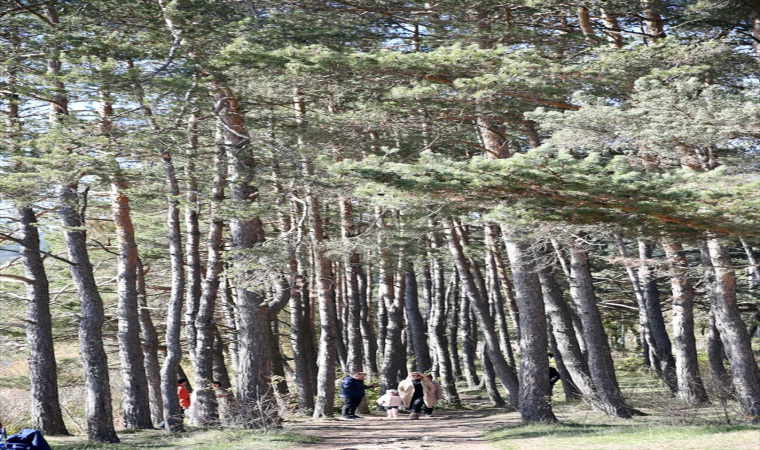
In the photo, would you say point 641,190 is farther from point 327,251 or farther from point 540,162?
point 327,251

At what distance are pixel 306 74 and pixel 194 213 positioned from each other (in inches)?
210

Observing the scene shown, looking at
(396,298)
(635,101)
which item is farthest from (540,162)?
(396,298)

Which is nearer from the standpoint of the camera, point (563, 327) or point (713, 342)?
point (563, 327)

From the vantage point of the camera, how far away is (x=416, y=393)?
720 inches

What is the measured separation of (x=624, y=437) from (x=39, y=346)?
1075 cm

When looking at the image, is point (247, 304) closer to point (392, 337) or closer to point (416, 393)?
point (416, 393)

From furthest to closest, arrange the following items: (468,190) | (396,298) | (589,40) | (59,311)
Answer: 1. (59,311)
2. (396,298)
3. (589,40)
4. (468,190)

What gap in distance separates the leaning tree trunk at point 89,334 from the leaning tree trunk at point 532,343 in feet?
24.9

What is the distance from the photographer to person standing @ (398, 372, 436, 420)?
18062mm

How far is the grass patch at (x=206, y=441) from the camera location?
37.0ft

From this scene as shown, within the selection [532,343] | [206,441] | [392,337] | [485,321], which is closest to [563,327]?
[485,321]

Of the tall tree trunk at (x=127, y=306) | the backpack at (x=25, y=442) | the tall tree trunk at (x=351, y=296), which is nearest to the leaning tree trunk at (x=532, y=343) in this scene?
the tall tree trunk at (x=351, y=296)

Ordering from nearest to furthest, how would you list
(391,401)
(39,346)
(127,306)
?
1. (39,346)
2. (127,306)
3. (391,401)

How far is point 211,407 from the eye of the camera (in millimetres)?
14641
